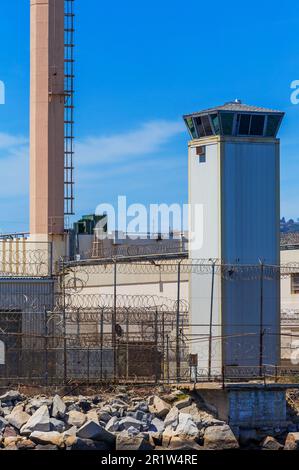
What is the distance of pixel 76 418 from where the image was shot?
78.0 feet

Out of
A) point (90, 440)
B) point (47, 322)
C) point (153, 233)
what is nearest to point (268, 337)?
point (47, 322)

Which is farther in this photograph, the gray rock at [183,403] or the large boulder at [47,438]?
the gray rock at [183,403]

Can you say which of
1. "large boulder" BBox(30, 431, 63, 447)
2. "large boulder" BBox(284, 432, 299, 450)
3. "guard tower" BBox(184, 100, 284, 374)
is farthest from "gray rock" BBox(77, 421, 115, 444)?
"guard tower" BBox(184, 100, 284, 374)

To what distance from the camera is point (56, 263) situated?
4225cm

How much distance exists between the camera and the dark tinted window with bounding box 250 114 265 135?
3064 centimetres

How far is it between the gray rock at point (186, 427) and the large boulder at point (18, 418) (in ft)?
11.0

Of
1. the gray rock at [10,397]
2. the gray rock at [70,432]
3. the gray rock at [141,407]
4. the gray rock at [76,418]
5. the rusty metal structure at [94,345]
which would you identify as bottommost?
the gray rock at [70,432]

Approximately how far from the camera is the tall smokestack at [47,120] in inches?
1832

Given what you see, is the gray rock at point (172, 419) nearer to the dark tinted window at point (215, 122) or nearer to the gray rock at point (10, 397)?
the gray rock at point (10, 397)

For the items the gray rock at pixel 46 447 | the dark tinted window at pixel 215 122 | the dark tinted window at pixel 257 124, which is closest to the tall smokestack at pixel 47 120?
the dark tinted window at pixel 215 122

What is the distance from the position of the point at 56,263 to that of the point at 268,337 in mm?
14263

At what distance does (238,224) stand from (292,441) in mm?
7308

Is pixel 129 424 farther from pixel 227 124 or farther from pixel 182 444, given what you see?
pixel 227 124

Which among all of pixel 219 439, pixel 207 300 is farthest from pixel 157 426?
pixel 207 300
